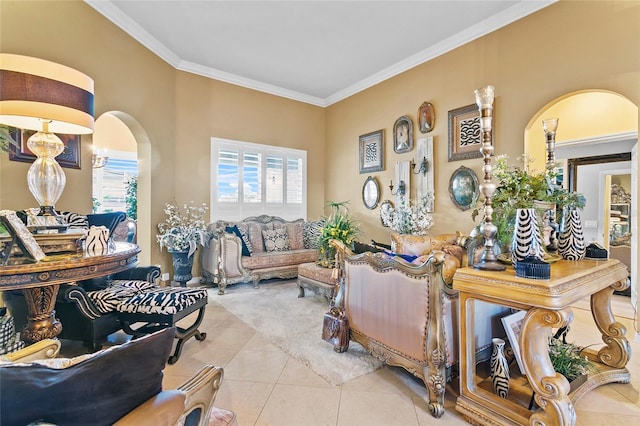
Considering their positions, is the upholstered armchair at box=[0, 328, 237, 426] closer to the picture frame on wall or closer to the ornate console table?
the ornate console table

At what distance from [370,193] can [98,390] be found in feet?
16.8

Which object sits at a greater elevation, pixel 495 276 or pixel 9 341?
pixel 495 276

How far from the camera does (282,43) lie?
4238 millimetres

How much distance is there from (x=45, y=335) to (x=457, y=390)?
2684mm

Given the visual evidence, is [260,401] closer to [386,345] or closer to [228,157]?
[386,345]

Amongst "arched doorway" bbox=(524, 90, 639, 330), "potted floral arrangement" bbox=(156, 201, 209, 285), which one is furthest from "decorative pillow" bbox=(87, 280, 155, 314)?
"arched doorway" bbox=(524, 90, 639, 330)

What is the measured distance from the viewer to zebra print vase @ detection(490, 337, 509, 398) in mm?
1782

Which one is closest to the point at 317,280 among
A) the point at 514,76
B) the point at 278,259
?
the point at 278,259

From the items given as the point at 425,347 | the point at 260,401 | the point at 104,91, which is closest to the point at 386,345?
the point at 425,347

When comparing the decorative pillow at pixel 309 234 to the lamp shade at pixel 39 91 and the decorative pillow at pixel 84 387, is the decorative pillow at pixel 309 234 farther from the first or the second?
the decorative pillow at pixel 84 387

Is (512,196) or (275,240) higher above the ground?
(512,196)

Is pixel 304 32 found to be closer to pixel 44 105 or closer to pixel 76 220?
pixel 44 105

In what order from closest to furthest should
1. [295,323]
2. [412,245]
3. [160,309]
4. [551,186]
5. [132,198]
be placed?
[551,186] < [160,309] < [412,245] < [295,323] < [132,198]

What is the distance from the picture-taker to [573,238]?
6.61 ft
